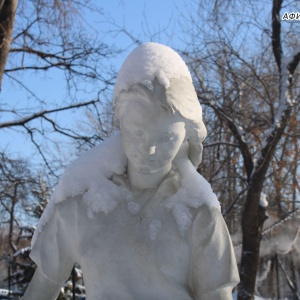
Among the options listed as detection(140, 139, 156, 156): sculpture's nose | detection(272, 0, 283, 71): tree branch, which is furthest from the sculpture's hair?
detection(272, 0, 283, 71): tree branch

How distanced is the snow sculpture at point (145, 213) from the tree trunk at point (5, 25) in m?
7.78

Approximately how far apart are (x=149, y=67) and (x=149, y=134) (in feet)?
0.83

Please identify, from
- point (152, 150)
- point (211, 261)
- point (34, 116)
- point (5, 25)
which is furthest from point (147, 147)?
point (34, 116)

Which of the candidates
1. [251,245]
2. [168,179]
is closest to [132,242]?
[168,179]

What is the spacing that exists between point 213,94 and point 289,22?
226 cm

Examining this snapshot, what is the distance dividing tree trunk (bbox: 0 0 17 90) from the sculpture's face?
313 inches

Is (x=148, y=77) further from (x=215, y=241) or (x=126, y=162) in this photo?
(x=215, y=241)

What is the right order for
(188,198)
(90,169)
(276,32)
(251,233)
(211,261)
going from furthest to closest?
(276,32) → (251,233) → (90,169) → (188,198) → (211,261)

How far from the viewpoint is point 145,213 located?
2176 millimetres

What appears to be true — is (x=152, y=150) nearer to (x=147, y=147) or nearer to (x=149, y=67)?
(x=147, y=147)

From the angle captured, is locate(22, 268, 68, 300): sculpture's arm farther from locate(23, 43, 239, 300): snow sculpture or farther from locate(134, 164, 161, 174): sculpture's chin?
locate(134, 164, 161, 174): sculpture's chin

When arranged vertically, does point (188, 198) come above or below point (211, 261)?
above

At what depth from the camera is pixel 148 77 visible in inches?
81.4

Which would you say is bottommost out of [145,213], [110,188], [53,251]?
[53,251]
